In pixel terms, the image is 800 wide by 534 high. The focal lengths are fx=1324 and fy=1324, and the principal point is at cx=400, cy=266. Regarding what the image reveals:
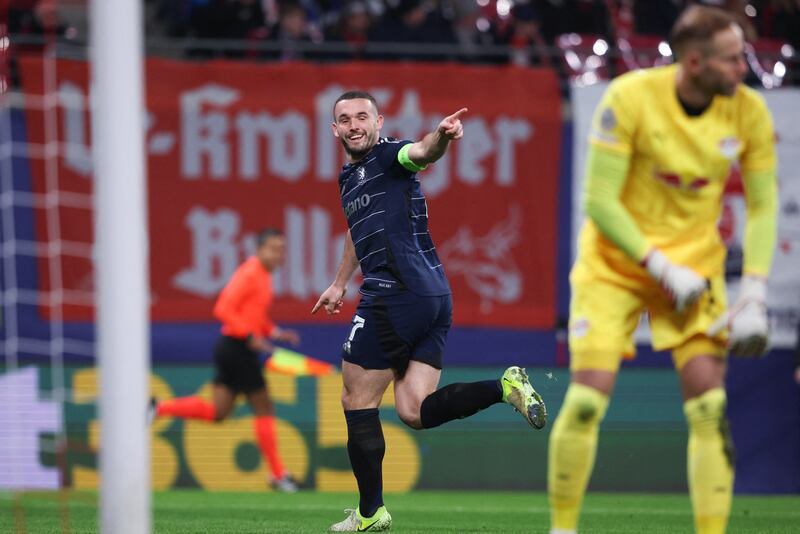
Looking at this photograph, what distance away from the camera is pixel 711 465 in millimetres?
4816

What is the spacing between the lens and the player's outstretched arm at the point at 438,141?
5.68 metres

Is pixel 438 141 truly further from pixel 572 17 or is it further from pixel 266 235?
pixel 572 17

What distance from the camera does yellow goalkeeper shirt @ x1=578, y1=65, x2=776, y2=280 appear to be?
4824mm

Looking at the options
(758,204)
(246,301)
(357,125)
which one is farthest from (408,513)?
(758,204)

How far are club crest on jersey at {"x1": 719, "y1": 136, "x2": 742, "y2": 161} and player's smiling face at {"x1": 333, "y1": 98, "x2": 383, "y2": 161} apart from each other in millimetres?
2133

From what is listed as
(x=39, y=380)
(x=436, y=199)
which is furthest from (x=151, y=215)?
(x=436, y=199)

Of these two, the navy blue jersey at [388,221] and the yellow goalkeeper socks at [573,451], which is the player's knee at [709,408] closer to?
the yellow goalkeeper socks at [573,451]

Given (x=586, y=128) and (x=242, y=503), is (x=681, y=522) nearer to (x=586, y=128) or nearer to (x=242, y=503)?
(x=242, y=503)

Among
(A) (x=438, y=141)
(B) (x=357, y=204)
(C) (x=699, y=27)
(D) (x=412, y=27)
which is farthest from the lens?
(D) (x=412, y=27)

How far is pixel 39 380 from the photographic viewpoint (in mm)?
11727

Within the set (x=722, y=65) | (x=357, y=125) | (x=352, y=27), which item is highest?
(x=352, y=27)

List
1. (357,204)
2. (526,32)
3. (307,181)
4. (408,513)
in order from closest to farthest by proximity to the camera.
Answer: (357,204), (408,513), (307,181), (526,32)

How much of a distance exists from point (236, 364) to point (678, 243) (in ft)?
23.0

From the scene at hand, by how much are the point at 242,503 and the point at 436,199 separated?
3358 millimetres
